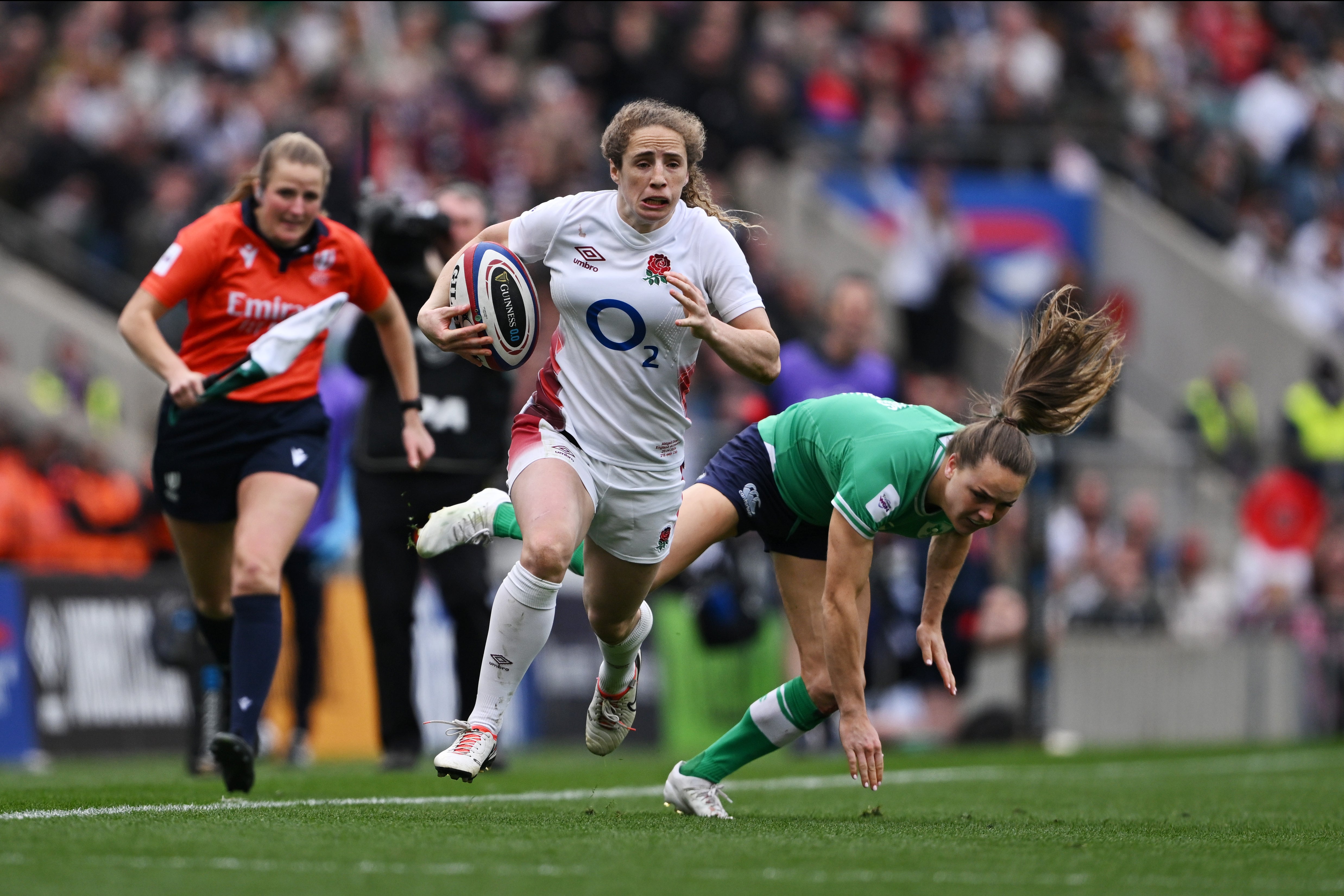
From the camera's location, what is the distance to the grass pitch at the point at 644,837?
4.78 metres

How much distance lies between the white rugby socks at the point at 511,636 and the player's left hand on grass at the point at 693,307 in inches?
39.4

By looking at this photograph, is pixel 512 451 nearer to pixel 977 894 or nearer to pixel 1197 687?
Answer: pixel 977 894

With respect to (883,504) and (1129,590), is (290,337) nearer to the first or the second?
(883,504)

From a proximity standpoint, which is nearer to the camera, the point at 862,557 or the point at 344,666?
the point at 862,557

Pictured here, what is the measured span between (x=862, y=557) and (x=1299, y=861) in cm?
164

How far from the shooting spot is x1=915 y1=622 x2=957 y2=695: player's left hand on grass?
646 centimetres

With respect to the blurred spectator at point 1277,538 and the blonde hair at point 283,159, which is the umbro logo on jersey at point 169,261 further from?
the blurred spectator at point 1277,538

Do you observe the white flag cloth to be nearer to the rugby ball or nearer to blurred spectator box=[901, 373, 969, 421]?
the rugby ball

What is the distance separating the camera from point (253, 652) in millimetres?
7035

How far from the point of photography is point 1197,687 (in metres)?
14.7

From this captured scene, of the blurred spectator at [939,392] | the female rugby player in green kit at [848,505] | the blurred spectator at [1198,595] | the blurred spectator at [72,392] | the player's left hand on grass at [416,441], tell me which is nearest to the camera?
the female rugby player in green kit at [848,505]

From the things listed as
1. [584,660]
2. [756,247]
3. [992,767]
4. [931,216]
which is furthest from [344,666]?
[931,216]

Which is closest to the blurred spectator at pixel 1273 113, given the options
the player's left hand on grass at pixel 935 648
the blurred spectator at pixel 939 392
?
the blurred spectator at pixel 939 392

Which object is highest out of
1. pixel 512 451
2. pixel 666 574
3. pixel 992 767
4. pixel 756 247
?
pixel 756 247
